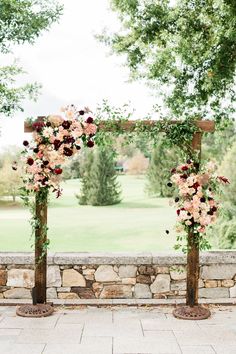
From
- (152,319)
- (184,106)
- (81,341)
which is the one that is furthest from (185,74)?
(81,341)

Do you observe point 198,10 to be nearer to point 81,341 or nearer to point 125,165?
point 81,341

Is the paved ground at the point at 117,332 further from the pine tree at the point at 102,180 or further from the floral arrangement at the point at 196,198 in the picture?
the pine tree at the point at 102,180

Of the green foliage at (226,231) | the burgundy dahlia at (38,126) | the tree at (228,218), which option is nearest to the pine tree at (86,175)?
the tree at (228,218)

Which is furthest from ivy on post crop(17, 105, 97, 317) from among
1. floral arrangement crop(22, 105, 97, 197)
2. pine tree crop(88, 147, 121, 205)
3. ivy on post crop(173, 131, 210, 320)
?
pine tree crop(88, 147, 121, 205)

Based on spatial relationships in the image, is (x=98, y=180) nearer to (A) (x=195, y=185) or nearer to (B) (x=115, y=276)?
(B) (x=115, y=276)

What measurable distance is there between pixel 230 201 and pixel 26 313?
8.72 m

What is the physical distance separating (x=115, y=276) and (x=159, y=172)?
29543mm

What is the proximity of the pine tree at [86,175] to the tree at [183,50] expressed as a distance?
1543 cm

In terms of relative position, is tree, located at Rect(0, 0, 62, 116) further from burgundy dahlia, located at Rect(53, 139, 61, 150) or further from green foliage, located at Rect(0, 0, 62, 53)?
burgundy dahlia, located at Rect(53, 139, 61, 150)

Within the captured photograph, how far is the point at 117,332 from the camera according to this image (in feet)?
18.5

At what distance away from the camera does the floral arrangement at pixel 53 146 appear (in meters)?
6.55

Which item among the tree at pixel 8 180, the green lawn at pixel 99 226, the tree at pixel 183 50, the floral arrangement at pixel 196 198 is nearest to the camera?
the floral arrangement at pixel 196 198

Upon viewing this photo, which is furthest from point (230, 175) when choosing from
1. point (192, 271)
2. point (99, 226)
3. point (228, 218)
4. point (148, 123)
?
point (99, 226)

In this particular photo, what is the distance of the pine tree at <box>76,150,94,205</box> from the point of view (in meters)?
28.1
